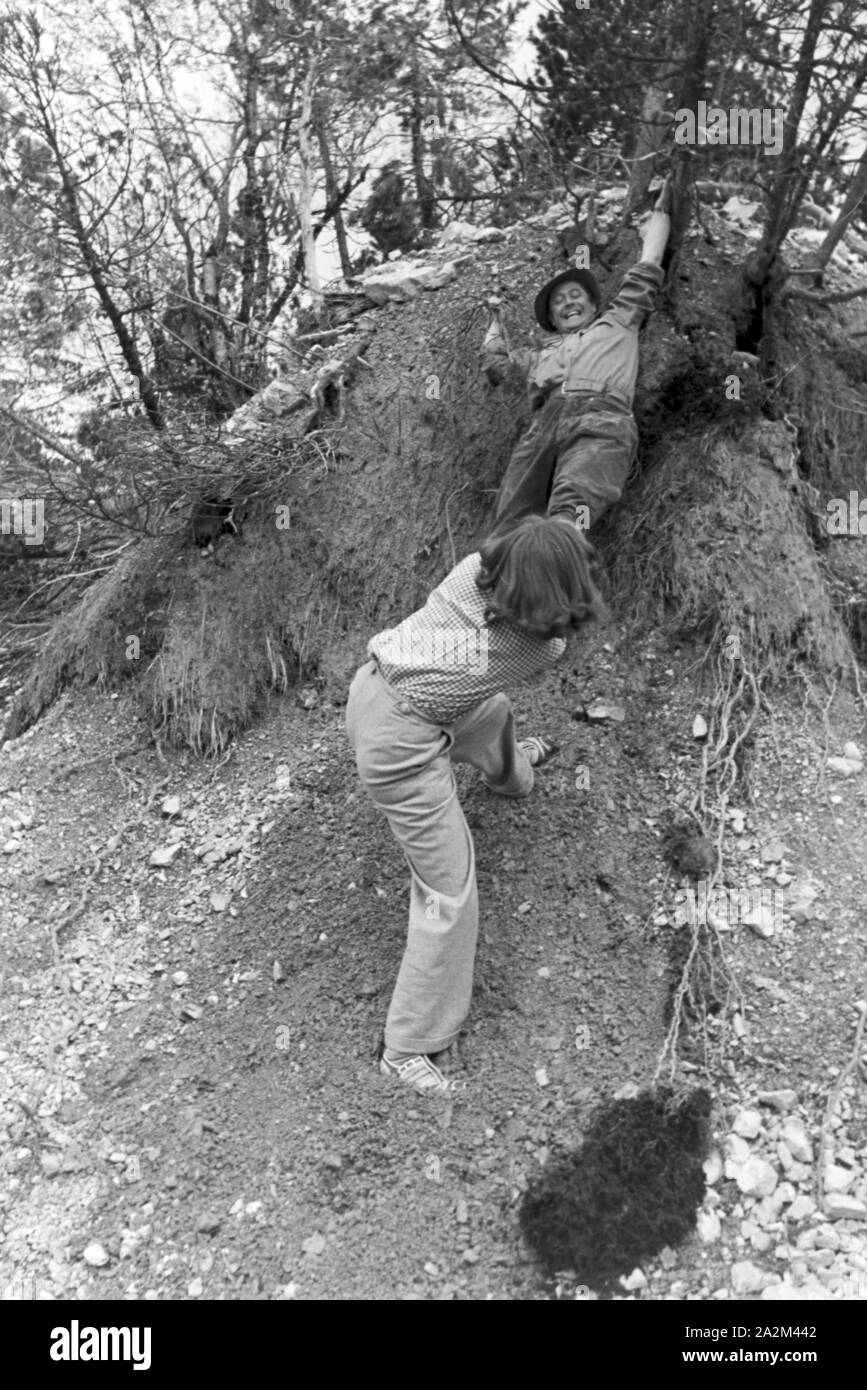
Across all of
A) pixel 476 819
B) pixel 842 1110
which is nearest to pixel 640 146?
pixel 476 819

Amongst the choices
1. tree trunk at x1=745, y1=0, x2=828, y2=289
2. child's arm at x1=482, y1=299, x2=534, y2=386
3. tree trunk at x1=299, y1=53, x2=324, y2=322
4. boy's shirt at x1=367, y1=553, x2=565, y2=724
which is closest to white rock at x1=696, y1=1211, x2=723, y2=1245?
boy's shirt at x1=367, y1=553, x2=565, y2=724

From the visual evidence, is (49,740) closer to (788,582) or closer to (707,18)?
(788,582)

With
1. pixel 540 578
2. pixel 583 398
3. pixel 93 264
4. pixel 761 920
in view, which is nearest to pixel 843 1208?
pixel 761 920

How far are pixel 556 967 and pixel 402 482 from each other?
2254 millimetres

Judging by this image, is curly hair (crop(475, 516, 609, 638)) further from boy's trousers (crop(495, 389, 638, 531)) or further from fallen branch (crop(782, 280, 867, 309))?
fallen branch (crop(782, 280, 867, 309))

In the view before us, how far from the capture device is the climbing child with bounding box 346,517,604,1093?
289 cm

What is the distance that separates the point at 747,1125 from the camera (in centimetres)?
300

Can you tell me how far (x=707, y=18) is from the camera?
371cm

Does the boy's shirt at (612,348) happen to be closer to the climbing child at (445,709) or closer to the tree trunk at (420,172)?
the climbing child at (445,709)

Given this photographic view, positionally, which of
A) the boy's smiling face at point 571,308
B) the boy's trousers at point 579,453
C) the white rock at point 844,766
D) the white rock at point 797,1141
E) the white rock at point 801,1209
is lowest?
the white rock at point 801,1209

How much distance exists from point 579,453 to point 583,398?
21 centimetres

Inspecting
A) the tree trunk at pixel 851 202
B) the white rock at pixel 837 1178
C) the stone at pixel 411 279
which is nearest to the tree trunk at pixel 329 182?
the stone at pixel 411 279

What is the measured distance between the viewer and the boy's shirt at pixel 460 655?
2.98 m

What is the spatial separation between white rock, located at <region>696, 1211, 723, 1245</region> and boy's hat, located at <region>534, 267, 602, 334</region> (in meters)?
3.08
